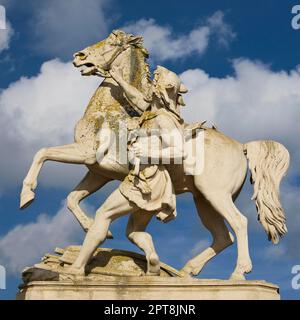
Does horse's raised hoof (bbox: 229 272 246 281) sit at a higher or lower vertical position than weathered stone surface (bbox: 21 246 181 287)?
lower

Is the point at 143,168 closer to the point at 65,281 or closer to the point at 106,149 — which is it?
the point at 106,149

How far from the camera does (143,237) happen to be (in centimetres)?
957

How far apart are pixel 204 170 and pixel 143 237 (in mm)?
1030

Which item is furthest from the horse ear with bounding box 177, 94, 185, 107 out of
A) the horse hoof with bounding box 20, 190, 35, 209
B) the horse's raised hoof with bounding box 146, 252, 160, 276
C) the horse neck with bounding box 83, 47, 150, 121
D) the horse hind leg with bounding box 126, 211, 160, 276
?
the horse hoof with bounding box 20, 190, 35, 209

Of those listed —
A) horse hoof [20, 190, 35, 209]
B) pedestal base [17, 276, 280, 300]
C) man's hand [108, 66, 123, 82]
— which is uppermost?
man's hand [108, 66, 123, 82]

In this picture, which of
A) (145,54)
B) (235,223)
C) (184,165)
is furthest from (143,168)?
(145,54)

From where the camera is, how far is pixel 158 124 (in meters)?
9.45

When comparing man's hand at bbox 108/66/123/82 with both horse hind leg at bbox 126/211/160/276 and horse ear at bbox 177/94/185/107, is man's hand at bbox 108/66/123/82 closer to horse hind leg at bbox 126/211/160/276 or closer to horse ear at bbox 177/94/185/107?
horse ear at bbox 177/94/185/107

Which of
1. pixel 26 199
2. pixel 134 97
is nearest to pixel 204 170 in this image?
pixel 134 97

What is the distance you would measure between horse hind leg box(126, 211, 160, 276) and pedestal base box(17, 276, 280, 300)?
27 cm

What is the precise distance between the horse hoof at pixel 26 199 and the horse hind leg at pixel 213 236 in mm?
1916

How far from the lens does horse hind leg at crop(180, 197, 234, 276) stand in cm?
986

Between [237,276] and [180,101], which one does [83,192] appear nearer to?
[180,101]

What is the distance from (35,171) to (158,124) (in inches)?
58.9
